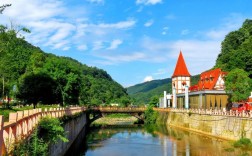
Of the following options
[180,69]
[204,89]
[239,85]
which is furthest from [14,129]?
[180,69]

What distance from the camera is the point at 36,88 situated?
59875 mm

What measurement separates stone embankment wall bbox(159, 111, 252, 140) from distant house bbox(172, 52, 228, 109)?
14.5 feet

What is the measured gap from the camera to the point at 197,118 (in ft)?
195

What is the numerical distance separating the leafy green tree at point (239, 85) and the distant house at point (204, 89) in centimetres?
964

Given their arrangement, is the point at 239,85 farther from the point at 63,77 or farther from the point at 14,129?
the point at 14,129

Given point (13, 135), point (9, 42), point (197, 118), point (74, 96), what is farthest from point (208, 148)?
point (74, 96)

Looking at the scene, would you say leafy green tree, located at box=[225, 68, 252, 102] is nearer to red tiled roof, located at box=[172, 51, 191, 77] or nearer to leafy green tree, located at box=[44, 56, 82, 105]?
leafy green tree, located at box=[44, 56, 82, 105]

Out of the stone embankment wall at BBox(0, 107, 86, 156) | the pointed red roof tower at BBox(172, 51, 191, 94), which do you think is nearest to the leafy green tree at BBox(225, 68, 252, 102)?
the pointed red roof tower at BBox(172, 51, 191, 94)

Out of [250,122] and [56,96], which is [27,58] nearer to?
[56,96]

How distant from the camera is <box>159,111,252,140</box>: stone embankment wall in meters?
40.6

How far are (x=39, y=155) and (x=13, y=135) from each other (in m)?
3.83

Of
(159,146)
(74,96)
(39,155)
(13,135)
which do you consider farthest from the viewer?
(74,96)

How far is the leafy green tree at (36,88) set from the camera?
59.9m

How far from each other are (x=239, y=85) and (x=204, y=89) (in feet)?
48.6
